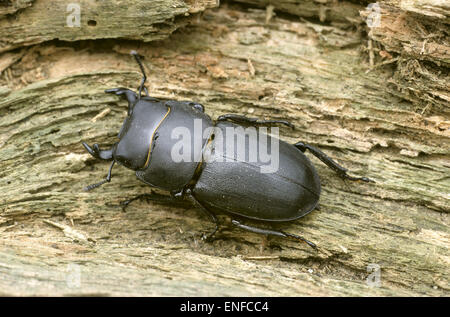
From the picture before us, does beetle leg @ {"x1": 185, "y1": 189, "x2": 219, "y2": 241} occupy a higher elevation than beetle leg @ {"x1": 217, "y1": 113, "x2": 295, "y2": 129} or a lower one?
lower

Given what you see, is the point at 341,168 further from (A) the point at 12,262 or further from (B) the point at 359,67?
(A) the point at 12,262

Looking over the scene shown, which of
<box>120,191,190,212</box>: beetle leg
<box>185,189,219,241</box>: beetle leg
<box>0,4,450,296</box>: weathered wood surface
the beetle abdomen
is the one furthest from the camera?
<box>120,191,190,212</box>: beetle leg

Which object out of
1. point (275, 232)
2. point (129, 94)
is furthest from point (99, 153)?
point (275, 232)

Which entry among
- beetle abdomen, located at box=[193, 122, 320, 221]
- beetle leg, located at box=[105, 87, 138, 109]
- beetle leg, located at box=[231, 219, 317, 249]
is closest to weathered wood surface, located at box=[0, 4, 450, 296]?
beetle leg, located at box=[231, 219, 317, 249]

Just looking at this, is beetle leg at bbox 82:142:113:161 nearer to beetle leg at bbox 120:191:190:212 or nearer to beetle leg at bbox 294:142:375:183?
beetle leg at bbox 120:191:190:212

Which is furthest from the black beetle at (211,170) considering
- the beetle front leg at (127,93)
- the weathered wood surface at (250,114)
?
the weathered wood surface at (250,114)

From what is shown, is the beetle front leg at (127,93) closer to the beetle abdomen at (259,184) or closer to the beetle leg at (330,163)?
the beetle abdomen at (259,184)

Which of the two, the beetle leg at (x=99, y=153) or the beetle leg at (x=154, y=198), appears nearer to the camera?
the beetle leg at (x=99, y=153)
